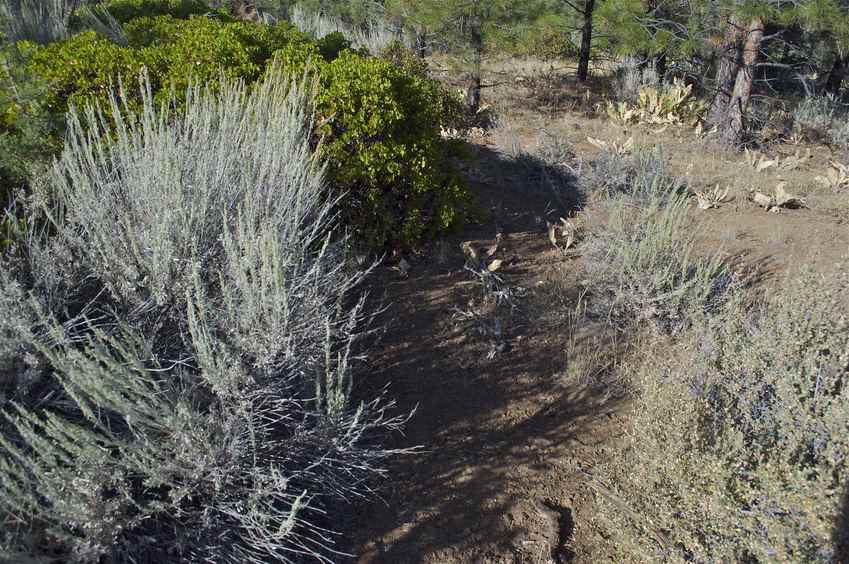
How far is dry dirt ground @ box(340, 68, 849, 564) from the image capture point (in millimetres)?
2447

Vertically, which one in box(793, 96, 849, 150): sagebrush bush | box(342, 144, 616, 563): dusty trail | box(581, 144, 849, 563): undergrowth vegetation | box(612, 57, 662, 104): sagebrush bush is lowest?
box(342, 144, 616, 563): dusty trail

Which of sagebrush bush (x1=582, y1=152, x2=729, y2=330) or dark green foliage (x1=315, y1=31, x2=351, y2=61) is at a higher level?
dark green foliage (x1=315, y1=31, x2=351, y2=61)

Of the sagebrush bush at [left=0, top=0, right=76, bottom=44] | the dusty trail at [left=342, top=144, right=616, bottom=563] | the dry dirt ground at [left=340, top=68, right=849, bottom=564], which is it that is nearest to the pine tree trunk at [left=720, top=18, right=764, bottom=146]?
the dry dirt ground at [left=340, top=68, right=849, bottom=564]

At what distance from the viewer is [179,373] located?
94.2 inches

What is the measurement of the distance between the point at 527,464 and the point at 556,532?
14.9 inches

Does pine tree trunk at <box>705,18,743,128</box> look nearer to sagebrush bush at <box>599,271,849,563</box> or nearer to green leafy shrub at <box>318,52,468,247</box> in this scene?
green leafy shrub at <box>318,52,468,247</box>

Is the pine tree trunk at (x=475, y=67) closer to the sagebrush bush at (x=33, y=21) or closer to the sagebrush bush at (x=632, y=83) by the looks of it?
the sagebrush bush at (x=632, y=83)

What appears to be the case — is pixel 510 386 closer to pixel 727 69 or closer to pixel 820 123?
pixel 727 69

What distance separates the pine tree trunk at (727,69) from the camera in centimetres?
771

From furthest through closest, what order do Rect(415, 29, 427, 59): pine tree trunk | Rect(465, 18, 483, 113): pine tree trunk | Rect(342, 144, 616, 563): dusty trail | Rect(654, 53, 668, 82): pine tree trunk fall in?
1. Rect(654, 53, 668, 82): pine tree trunk
2. Rect(415, 29, 427, 59): pine tree trunk
3. Rect(465, 18, 483, 113): pine tree trunk
4. Rect(342, 144, 616, 563): dusty trail

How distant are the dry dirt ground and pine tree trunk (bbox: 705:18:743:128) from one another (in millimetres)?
3013

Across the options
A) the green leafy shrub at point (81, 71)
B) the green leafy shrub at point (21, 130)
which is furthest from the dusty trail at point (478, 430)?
the green leafy shrub at point (81, 71)

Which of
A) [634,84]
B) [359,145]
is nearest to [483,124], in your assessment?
[634,84]

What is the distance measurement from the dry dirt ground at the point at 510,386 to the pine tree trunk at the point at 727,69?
9.88ft
